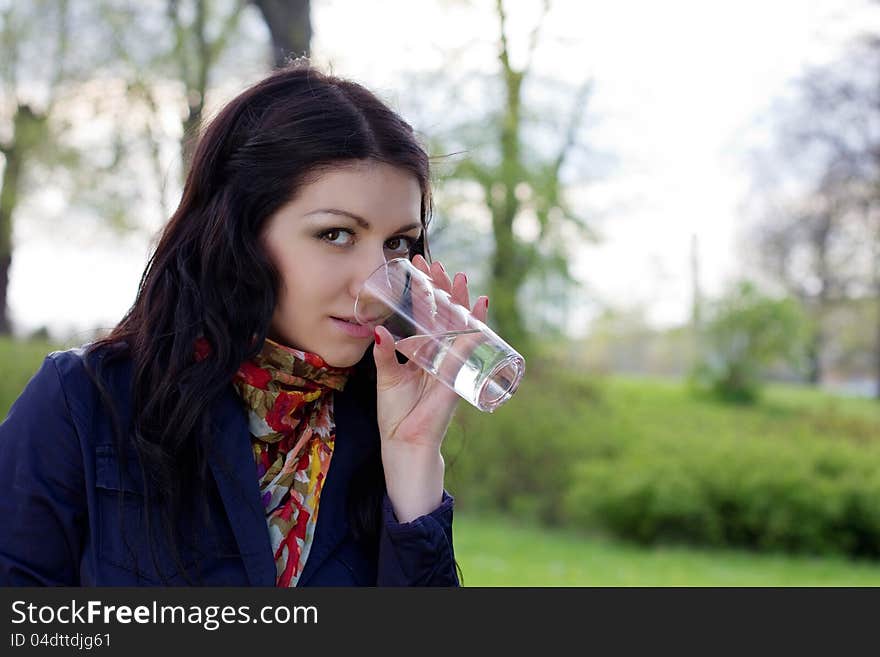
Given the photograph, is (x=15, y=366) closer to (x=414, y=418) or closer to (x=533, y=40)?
(x=533, y=40)

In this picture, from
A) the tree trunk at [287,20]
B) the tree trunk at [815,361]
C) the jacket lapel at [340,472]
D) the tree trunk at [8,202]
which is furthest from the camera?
the tree trunk at [815,361]

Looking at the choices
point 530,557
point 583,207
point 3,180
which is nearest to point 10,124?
point 3,180

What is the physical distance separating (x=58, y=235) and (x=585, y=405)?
6.96 meters

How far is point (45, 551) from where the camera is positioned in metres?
1.67

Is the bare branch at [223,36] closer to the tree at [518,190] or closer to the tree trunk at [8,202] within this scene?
the tree at [518,190]

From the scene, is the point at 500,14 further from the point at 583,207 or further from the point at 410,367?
the point at 410,367

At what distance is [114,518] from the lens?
1716 mm

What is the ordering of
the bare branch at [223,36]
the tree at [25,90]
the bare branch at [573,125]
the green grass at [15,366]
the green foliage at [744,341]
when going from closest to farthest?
1. the green grass at [15,366]
2. the bare branch at [573,125]
3. the bare branch at [223,36]
4. the green foliage at [744,341]
5. the tree at [25,90]

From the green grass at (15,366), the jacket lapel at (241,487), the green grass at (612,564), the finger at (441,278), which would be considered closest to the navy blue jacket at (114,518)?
the jacket lapel at (241,487)

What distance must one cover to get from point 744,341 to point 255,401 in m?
10.4

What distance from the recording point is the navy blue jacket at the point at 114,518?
1.66 m

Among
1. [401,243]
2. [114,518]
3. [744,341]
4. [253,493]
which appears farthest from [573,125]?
[114,518]

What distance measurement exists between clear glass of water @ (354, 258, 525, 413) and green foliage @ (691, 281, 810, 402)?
1003 cm

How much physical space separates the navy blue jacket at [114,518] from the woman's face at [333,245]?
8.2 inches
